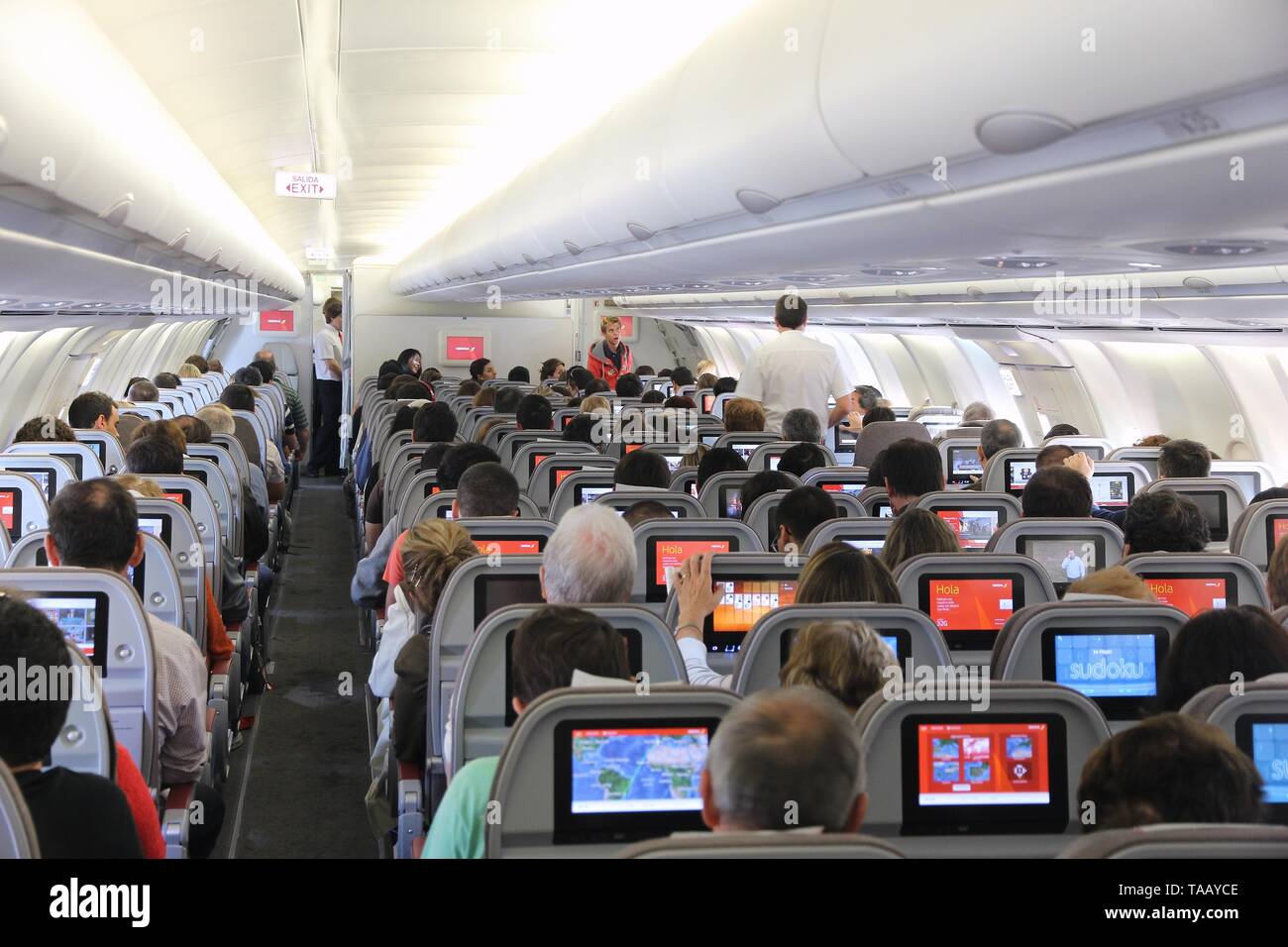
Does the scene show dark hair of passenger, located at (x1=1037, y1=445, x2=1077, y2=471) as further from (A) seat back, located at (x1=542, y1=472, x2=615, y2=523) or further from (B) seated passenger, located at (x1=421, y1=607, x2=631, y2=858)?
(B) seated passenger, located at (x1=421, y1=607, x2=631, y2=858)

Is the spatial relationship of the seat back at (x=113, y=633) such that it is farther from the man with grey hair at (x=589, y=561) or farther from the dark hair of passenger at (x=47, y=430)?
the dark hair of passenger at (x=47, y=430)

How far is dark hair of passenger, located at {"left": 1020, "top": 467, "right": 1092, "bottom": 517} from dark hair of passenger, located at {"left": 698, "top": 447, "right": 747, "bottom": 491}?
6.82 feet

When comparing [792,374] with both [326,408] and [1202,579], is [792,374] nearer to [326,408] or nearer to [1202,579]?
[1202,579]

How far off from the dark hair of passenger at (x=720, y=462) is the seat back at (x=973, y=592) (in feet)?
10.1

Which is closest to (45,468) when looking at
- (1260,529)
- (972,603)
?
(972,603)

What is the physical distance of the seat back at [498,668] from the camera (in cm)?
391

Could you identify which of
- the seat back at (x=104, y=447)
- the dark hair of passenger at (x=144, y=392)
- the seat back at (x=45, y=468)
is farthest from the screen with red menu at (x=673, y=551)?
the dark hair of passenger at (x=144, y=392)

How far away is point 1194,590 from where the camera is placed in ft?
17.6

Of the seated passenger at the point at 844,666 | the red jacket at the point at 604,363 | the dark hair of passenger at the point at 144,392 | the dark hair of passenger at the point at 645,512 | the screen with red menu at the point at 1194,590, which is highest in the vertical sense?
the red jacket at the point at 604,363

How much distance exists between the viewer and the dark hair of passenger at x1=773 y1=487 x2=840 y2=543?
245 inches

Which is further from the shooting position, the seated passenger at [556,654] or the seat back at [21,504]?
the seat back at [21,504]

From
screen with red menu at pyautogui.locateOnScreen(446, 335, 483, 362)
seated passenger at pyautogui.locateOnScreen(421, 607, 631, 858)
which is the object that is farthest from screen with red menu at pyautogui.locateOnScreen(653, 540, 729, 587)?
screen with red menu at pyautogui.locateOnScreen(446, 335, 483, 362)

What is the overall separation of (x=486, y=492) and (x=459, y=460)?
1174 mm
